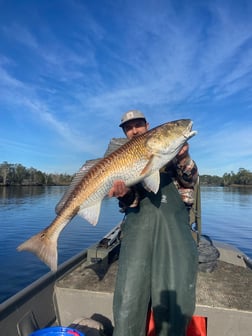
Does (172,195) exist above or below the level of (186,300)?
above

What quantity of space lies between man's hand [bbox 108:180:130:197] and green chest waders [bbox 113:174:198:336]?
410 millimetres

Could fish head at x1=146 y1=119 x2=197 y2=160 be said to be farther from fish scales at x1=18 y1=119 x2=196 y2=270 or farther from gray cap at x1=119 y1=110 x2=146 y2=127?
gray cap at x1=119 y1=110 x2=146 y2=127

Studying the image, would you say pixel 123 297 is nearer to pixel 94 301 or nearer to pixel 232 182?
pixel 94 301

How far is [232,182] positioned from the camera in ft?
590

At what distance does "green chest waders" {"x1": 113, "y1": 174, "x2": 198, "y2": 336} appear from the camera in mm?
3576

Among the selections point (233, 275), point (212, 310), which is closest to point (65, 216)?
point (212, 310)

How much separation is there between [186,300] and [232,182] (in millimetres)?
186656

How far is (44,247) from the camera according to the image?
3.81 metres

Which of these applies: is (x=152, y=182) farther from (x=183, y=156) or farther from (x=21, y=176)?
(x=21, y=176)

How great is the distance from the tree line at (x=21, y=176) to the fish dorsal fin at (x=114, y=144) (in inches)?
5152

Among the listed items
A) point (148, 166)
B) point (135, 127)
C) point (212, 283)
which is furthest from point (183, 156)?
point (212, 283)

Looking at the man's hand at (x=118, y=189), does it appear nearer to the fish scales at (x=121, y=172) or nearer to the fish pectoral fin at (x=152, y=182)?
the fish scales at (x=121, y=172)

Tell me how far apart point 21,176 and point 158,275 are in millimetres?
139060

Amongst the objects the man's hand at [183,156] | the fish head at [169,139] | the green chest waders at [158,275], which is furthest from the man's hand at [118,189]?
the man's hand at [183,156]
